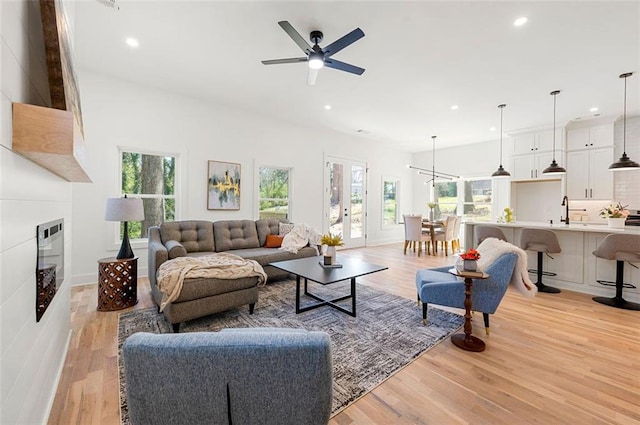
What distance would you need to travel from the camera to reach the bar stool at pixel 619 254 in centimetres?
315

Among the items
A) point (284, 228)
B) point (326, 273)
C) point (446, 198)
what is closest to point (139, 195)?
point (284, 228)

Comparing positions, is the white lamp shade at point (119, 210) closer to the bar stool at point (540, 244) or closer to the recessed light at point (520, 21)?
the recessed light at point (520, 21)

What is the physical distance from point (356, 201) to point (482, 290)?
16.6 ft

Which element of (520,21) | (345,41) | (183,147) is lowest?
(183,147)

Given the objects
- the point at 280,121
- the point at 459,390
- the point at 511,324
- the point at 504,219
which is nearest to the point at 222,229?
the point at 280,121

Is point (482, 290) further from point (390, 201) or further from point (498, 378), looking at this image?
point (390, 201)

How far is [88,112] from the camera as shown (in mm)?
3861

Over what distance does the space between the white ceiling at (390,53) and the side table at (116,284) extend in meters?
2.51

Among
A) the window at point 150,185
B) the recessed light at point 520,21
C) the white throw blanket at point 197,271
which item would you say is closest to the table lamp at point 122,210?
the white throw blanket at point 197,271

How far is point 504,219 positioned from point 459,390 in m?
3.88

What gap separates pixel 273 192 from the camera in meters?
A: 5.94

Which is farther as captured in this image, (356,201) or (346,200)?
(356,201)

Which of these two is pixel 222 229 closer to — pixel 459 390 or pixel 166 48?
pixel 166 48

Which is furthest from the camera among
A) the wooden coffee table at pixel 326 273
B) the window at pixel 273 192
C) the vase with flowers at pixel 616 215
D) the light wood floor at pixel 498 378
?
the window at pixel 273 192
